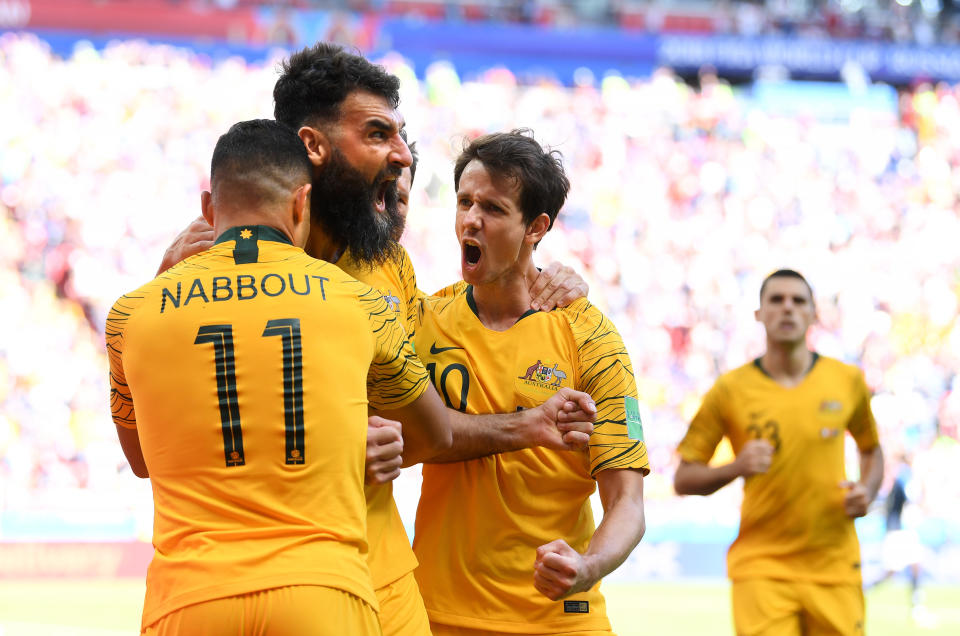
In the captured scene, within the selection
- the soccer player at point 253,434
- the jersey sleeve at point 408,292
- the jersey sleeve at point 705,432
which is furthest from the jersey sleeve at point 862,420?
the soccer player at point 253,434

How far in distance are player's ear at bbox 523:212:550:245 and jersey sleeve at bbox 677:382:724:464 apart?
277 centimetres

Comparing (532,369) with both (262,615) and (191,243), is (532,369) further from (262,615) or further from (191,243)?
(262,615)

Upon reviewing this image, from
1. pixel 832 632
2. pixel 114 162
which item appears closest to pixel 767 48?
pixel 114 162

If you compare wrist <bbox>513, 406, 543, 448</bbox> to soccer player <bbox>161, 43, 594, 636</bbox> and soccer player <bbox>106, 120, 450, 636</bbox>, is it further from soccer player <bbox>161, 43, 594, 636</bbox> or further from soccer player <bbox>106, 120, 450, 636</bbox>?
soccer player <bbox>106, 120, 450, 636</bbox>

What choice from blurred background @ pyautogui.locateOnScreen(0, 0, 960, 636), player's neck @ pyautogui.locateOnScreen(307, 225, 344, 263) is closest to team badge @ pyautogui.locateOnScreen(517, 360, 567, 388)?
player's neck @ pyautogui.locateOnScreen(307, 225, 344, 263)

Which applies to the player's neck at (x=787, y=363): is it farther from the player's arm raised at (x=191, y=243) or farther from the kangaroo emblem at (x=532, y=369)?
the player's arm raised at (x=191, y=243)

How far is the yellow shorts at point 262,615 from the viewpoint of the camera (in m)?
2.36

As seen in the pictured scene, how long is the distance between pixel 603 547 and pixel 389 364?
93 cm

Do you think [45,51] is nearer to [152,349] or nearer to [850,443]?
[850,443]

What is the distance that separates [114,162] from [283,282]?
622 inches

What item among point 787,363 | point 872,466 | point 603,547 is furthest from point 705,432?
point 603,547

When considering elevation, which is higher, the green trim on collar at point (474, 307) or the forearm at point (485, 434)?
the green trim on collar at point (474, 307)

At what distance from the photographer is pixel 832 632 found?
5664mm

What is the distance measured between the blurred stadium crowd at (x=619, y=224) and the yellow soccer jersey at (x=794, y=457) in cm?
863
